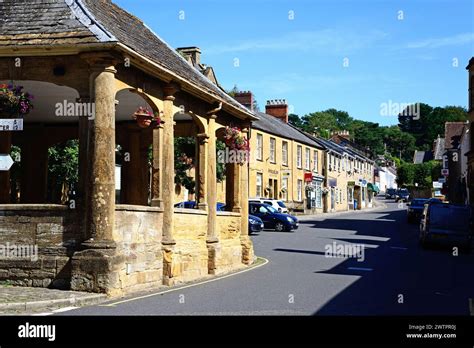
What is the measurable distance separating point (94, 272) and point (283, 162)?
1579 inches

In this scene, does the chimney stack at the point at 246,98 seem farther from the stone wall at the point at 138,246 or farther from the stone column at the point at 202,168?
the stone wall at the point at 138,246

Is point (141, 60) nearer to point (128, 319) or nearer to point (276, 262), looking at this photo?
point (128, 319)

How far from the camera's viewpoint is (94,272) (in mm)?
12070

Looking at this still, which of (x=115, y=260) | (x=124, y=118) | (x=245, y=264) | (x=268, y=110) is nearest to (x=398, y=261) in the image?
(x=245, y=264)

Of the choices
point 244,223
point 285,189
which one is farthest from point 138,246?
point 285,189

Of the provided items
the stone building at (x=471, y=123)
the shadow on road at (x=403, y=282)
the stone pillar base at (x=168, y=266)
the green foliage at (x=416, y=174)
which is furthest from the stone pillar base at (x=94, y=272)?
the green foliage at (x=416, y=174)

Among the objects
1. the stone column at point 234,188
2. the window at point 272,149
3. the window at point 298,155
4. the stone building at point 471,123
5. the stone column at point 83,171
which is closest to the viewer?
the stone column at point 83,171

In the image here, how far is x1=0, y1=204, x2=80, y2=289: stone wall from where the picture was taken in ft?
40.7

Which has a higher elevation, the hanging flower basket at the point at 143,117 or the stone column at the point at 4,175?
the hanging flower basket at the point at 143,117

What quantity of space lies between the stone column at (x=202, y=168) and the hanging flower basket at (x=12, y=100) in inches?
221

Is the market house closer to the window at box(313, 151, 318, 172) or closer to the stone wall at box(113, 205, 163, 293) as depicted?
the stone wall at box(113, 205, 163, 293)

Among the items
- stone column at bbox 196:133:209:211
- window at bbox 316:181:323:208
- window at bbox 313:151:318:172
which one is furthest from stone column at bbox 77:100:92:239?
window at bbox 316:181:323:208

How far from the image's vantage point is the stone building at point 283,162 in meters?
46.7

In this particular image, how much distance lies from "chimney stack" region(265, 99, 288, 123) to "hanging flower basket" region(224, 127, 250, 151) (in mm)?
41595
